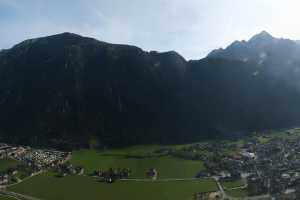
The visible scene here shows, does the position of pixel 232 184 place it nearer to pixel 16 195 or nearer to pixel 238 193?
pixel 238 193

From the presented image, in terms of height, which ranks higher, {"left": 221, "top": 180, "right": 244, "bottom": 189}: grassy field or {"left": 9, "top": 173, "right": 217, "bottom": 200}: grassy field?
{"left": 221, "top": 180, "right": 244, "bottom": 189}: grassy field

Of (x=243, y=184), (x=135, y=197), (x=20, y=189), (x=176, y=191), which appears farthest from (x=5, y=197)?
(x=243, y=184)

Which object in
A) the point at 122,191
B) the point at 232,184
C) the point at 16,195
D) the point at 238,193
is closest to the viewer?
the point at 238,193

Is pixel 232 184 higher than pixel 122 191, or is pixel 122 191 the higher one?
pixel 232 184

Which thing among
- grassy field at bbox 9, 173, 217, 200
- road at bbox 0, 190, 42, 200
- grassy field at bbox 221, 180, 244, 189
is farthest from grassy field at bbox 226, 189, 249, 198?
road at bbox 0, 190, 42, 200

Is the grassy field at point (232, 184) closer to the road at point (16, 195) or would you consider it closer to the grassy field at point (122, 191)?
the grassy field at point (122, 191)

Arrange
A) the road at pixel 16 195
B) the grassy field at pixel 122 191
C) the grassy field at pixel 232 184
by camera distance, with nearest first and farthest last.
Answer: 1. the grassy field at pixel 122 191
2. the road at pixel 16 195
3. the grassy field at pixel 232 184

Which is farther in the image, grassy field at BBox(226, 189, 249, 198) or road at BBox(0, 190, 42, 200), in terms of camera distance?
road at BBox(0, 190, 42, 200)

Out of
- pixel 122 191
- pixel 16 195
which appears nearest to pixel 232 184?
pixel 122 191

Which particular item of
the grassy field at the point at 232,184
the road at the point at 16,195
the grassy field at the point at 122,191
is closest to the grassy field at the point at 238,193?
the grassy field at the point at 232,184

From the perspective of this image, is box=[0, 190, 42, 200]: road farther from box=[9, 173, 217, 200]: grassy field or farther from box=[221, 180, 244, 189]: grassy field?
box=[221, 180, 244, 189]: grassy field

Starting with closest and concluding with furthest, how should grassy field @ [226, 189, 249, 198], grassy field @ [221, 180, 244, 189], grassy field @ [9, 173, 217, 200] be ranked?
grassy field @ [226, 189, 249, 198], grassy field @ [9, 173, 217, 200], grassy field @ [221, 180, 244, 189]
